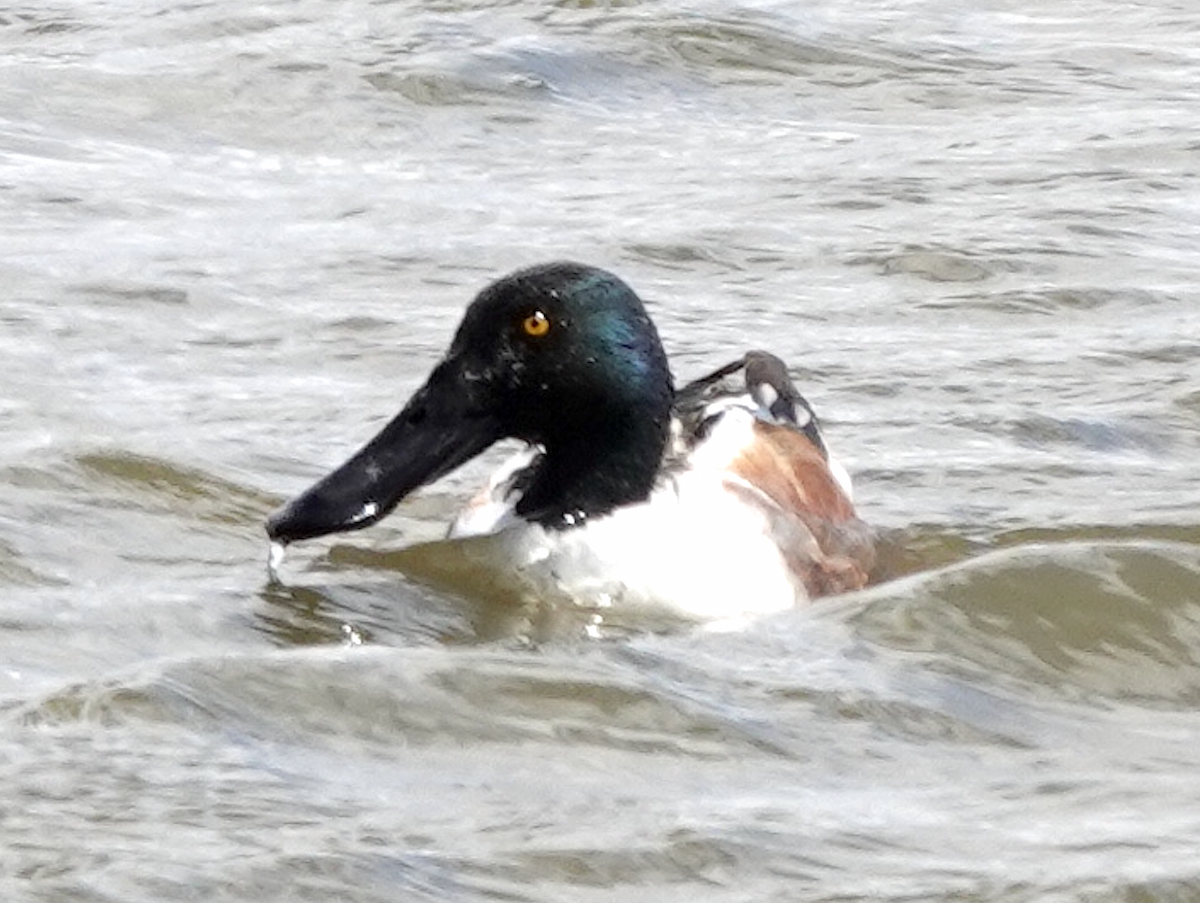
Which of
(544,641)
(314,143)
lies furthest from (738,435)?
(314,143)

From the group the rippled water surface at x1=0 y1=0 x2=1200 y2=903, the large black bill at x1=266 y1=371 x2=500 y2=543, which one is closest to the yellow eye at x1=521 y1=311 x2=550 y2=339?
the large black bill at x1=266 y1=371 x2=500 y2=543

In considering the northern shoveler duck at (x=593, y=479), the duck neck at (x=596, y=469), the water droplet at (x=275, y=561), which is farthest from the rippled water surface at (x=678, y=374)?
the duck neck at (x=596, y=469)

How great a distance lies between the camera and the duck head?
25.8ft

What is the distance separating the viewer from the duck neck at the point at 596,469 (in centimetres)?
812

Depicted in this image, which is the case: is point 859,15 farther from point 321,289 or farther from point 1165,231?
point 321,289

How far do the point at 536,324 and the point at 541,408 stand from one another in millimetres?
245

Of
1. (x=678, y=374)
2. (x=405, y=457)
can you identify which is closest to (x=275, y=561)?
(x=405, y=457)

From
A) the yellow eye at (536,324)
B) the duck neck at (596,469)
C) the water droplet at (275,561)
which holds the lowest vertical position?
the water droplet at (275,561)

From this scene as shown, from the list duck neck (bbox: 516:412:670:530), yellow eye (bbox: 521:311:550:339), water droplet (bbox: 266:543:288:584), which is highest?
yellow eye (bbox: 521:311:550:339)

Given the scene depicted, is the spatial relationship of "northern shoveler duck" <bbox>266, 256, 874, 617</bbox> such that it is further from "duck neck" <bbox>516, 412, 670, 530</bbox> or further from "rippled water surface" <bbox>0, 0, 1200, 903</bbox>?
"rippled water surface" <bbox>0, 0, 1200, 903</bbox>

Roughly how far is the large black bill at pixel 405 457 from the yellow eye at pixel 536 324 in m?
0.21

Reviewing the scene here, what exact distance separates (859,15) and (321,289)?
3.94 meters

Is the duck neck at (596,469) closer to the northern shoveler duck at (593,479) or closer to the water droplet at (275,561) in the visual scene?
the northern shoveler duck at (593,479)

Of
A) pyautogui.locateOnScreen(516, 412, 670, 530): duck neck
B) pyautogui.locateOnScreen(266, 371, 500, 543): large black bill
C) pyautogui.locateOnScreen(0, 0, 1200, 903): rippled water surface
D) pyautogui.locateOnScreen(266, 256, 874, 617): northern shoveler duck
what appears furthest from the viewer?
pyautogui.locateOnScreen(516, 412, 670, 530): duck neck
